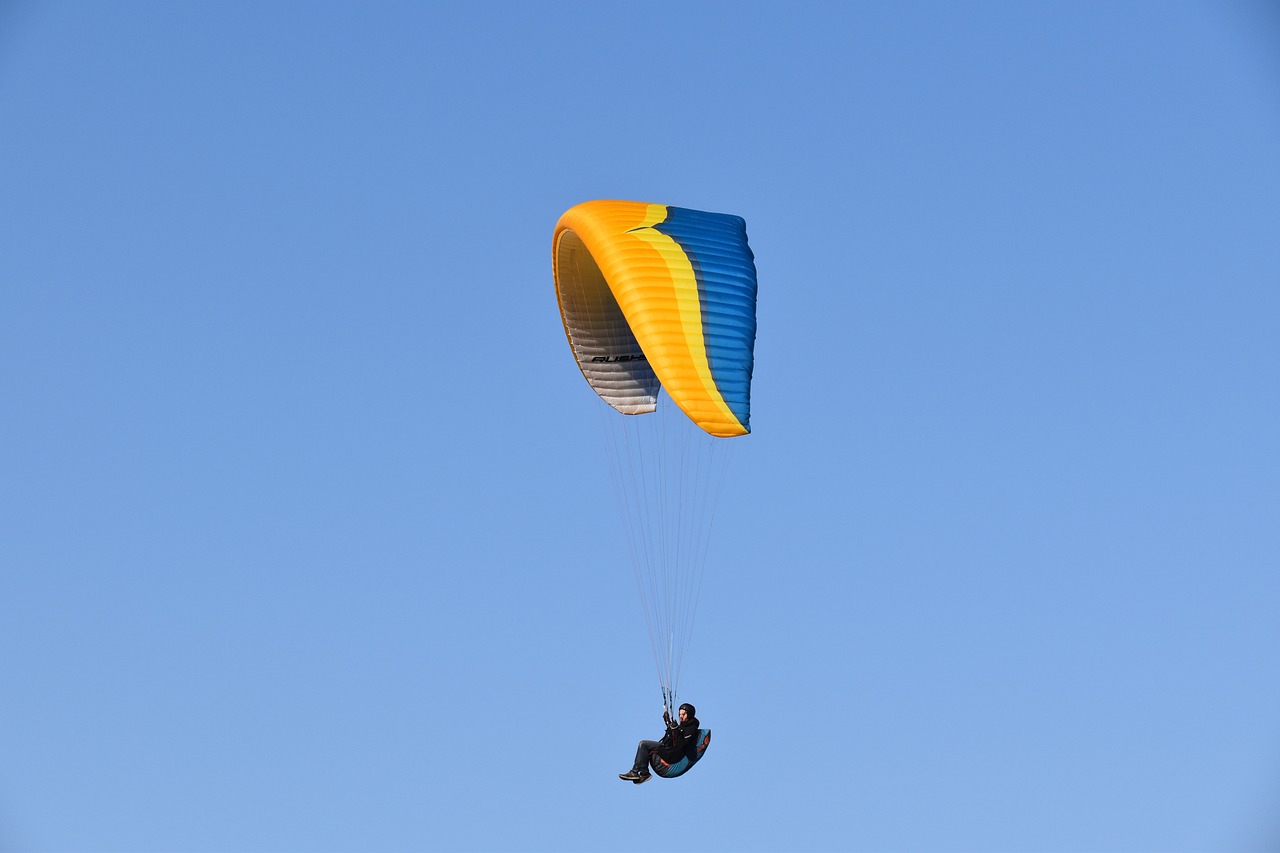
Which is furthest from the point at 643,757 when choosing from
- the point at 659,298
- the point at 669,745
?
the point at 659,298

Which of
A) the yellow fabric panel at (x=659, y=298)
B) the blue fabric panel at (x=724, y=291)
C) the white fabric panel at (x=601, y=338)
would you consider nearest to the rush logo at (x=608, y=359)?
the white fabric panel at (x=601, y=338)

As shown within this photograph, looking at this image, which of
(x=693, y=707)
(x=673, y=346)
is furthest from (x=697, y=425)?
(x=693, y=707)

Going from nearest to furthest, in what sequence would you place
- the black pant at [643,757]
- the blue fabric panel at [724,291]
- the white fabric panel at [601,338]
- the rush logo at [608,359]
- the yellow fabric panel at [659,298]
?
1. the yellow fabric panel at [659,298]
2. the blue fabric panel at [724,291]
3. the black pant at [643,757]
4. the white fabric panel at [601,338]
5. the rush logo at [608,359]

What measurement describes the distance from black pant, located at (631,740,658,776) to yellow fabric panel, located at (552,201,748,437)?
589 centimetres

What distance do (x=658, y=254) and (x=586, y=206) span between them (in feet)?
7.89

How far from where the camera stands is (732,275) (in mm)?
37188

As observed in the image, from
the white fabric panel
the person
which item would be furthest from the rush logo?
the person

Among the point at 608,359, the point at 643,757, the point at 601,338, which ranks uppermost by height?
the point at 601,338

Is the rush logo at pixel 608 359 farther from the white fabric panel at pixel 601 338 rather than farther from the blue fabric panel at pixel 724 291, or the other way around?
the blue fabric panel at pixel 724 291

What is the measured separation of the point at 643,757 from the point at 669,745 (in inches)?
18.0

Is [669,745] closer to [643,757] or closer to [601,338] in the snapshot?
[643,757]

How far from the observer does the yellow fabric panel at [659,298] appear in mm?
34375

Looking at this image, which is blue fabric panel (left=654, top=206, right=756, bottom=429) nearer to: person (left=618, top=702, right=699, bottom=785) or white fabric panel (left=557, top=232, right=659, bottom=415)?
white fabric panel (left=557, top=232, right=659, bottom=415)

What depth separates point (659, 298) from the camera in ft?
118
